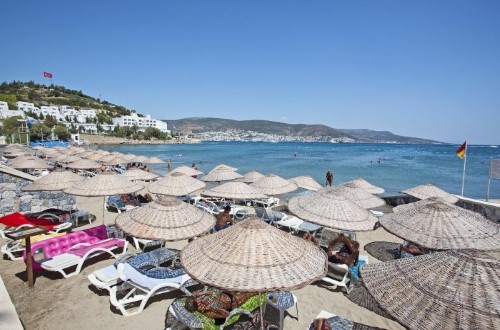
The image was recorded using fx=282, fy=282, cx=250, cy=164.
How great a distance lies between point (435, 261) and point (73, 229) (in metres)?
9.14

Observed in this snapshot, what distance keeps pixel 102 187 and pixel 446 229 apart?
746 centimetres

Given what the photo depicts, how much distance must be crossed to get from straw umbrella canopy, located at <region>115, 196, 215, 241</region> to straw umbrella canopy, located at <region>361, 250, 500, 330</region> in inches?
110

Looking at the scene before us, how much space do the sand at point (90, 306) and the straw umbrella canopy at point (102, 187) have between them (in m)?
1.95

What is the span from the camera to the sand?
416 centimetres

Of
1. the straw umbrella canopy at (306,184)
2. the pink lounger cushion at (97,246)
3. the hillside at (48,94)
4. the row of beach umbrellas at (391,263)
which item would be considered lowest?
the pink lounger cushion at (97,246)

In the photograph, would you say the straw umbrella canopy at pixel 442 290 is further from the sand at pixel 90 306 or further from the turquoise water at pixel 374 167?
the turquoise water at pixel 374 167

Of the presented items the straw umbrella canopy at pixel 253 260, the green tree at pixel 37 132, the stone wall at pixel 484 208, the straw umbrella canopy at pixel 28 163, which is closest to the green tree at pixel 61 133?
the green tree at pixel 37 132

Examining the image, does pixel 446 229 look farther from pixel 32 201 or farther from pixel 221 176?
pixel 32 201

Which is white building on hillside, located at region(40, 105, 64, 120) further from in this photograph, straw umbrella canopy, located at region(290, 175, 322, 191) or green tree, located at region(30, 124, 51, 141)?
straw umbrella canopy, located at region(290, 175, 322, 191)

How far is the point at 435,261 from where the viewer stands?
7.77ft

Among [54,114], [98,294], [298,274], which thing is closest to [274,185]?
[98,294]

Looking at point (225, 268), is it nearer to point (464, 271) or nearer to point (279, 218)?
point (464, 271)

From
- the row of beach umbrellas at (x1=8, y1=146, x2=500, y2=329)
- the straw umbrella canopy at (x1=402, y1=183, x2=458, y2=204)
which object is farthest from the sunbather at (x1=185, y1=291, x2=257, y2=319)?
the straw umbrella canopy at (x1=402, y1=183, x2=458, y2=204)

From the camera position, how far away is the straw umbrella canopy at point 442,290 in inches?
75.7
